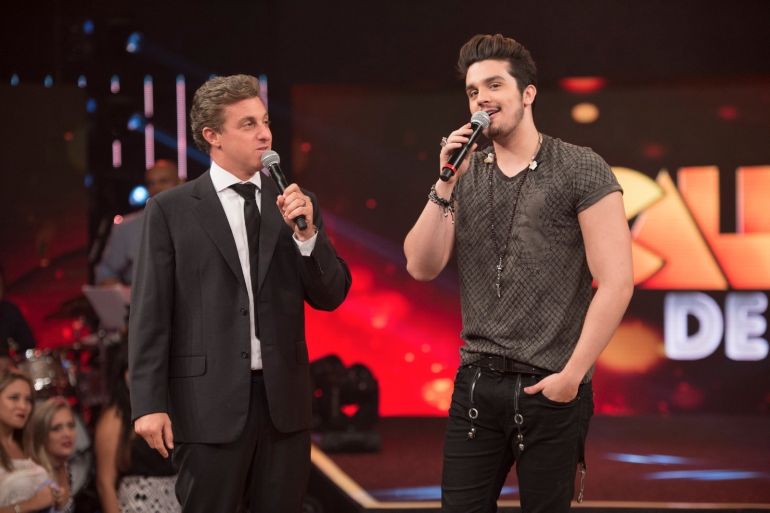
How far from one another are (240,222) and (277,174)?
0.60 feet

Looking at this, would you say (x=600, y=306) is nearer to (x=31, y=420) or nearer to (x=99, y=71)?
(x=31, y=420)

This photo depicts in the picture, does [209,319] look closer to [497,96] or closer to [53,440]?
[497,96]

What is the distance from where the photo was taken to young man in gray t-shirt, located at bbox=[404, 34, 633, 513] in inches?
96.0

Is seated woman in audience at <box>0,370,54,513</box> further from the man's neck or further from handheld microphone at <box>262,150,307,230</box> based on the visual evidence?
the man's neck

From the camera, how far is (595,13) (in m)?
7.06

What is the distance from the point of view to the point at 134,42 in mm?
6676

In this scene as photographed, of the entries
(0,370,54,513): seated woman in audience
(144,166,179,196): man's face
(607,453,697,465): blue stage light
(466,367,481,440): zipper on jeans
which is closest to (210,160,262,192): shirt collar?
(466,367,481,440): zipper on jeans

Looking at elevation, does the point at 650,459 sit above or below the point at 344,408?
below

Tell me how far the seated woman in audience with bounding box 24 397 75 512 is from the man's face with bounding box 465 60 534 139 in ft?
9.64

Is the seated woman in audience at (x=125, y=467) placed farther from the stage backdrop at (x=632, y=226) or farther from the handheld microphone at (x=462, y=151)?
the stage backdrop at (x=632, y=226)

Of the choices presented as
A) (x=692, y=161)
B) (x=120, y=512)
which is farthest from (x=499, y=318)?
(x=692, y=161)

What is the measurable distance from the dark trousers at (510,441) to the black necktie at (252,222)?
557 millimetres

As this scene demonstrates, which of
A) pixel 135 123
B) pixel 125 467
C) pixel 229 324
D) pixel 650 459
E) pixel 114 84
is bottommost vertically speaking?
pixel 650 459

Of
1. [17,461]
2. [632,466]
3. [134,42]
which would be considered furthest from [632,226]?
[17,461]
